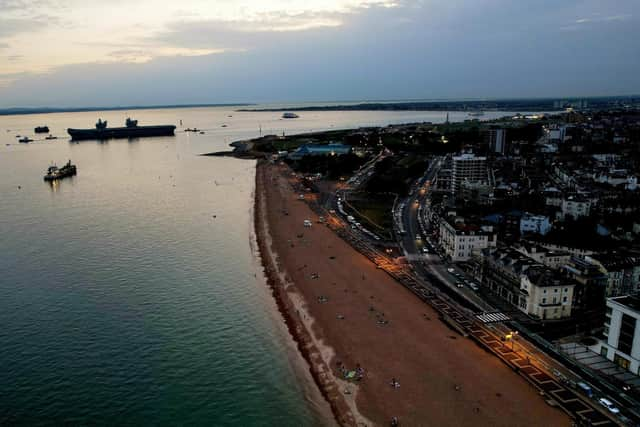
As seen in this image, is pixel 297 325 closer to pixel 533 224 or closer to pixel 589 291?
pixel 589 291

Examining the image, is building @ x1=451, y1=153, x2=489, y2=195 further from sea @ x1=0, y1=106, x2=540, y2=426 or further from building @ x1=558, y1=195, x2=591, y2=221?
sea @ x1=0, y1=106, x2=540, y2=426

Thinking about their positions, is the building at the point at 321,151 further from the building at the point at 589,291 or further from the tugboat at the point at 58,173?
the building at the point at 589,291

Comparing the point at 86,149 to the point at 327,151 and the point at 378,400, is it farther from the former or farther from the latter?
the point at 378,400

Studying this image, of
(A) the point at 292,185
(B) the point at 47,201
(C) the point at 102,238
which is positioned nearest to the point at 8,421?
(C) the point at 102,238

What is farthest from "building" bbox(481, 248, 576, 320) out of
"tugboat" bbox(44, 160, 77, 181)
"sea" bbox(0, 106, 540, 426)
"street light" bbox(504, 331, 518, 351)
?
"tugboat" bbox(44, 160, 77, 181)

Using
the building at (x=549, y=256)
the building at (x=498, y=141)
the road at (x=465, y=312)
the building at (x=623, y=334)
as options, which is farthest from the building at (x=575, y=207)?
the building at (x=498, y=141)

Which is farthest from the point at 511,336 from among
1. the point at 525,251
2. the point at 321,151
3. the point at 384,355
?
the point at 321,151

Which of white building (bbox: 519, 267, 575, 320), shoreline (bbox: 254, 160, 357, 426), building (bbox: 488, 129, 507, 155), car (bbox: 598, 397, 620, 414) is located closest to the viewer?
car (bbox: 598, 397, 620, 414)
